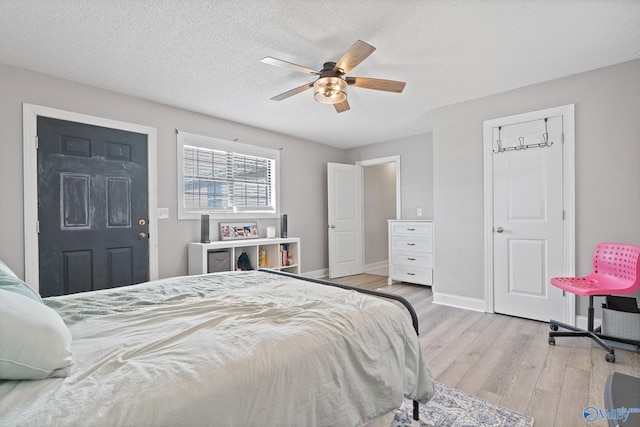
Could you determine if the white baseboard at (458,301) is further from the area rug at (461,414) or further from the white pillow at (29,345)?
the white pillow at (29,345)

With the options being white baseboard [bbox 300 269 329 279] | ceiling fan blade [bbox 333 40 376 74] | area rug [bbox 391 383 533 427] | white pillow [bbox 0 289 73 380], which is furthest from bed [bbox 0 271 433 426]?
white baseboard [bbox 300 269 329 279]

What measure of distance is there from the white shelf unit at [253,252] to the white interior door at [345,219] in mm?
868

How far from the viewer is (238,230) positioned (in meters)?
4.18

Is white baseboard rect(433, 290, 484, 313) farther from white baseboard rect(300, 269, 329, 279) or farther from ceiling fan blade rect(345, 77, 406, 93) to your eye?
ceiling fan blade rect(345, 77, 406, 93)

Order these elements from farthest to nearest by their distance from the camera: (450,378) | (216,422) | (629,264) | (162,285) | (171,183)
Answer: (171,183) → (629,264) → (450,378) → (162,285) → (216,422)

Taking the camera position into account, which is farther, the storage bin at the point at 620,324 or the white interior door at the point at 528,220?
the white interior door at the point at 528,220

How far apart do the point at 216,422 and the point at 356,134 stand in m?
4.56

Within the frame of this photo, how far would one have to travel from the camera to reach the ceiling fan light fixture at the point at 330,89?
7.83 ft

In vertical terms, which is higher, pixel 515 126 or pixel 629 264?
pixel 515 126

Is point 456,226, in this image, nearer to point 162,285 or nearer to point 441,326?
point 441,326

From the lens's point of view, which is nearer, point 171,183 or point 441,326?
point 441,326

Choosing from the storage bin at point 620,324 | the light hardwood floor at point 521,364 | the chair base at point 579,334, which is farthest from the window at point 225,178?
the storage bin at point 620,324

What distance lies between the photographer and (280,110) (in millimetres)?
3688

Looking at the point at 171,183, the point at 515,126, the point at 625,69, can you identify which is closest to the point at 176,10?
the point at 171,183
